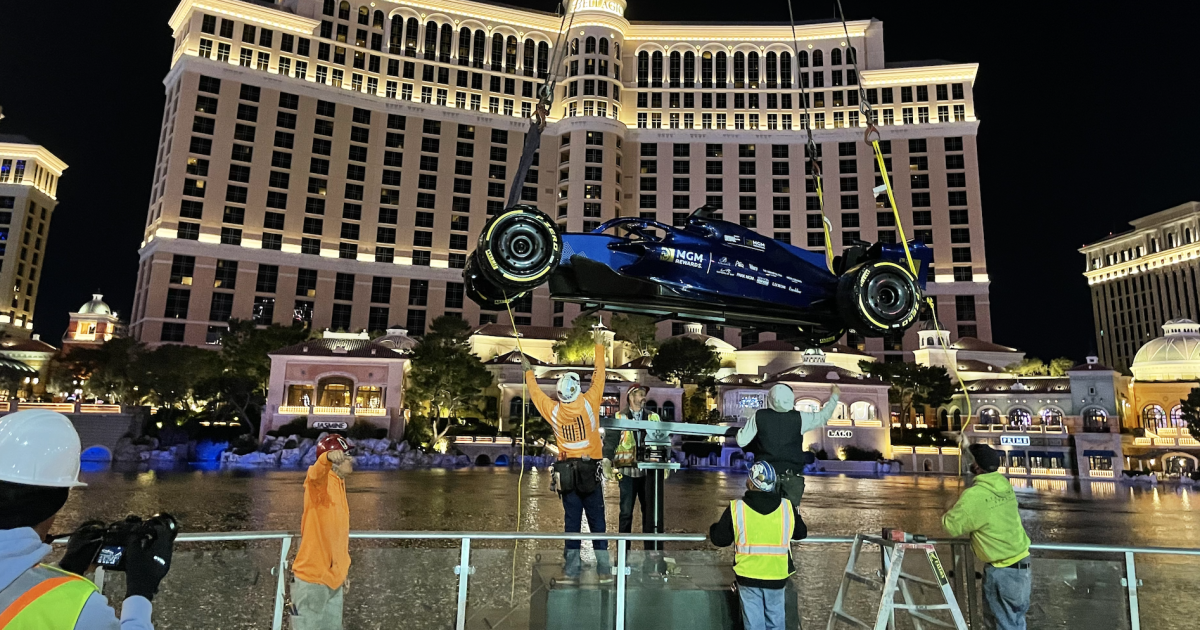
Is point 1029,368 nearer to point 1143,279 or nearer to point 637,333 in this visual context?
point 637,333

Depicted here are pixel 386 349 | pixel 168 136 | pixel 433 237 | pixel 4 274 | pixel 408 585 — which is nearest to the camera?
pixel 408 585

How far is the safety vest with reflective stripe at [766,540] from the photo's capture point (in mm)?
4797

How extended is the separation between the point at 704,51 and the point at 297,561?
3770 inches

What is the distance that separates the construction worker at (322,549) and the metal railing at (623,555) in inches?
8.4

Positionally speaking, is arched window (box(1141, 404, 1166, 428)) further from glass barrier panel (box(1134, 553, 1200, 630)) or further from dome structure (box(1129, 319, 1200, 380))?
glass barrier panel (box(1134, 553, 1200, 630))

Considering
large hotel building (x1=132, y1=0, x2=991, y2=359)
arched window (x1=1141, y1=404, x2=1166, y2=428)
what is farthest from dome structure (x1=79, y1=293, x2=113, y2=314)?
arched window (x1=1141, y1=404, x2=1166, y2=428)

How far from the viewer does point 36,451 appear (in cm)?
208

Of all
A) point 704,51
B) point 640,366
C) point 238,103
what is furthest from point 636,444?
point 704,51

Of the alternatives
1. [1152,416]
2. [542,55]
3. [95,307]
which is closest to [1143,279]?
[1152,416]

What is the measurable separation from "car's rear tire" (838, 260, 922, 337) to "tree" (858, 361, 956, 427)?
55.8 meters

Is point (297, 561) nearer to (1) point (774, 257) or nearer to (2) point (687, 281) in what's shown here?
(2) point (687, 281)

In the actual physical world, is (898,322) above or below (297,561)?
above

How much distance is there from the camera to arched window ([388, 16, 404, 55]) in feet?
281

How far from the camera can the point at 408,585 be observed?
229 inches
